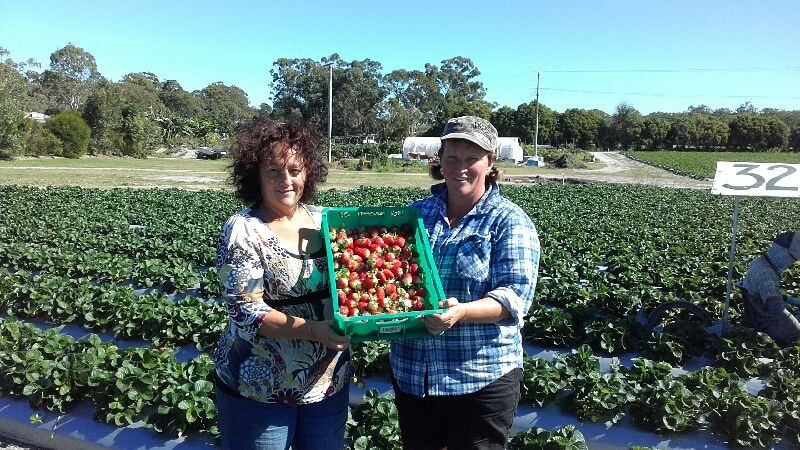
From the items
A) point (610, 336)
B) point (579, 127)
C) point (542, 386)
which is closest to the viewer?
point (542, 386)

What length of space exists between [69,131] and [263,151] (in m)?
47.4

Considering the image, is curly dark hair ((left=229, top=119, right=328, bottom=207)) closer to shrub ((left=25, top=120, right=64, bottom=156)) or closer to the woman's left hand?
the woman's left hand

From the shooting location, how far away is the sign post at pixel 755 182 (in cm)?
570

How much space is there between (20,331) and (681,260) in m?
9.02

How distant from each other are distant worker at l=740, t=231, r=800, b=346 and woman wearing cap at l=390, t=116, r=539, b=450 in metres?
4.35

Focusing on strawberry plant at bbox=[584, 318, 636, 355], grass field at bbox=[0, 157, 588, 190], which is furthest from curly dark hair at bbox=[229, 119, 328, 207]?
grass field at bbox=[0, 157, 588, 190]

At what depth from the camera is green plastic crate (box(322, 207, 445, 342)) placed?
81.5 inches

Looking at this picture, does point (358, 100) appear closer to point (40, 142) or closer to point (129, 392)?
point (40, 142)

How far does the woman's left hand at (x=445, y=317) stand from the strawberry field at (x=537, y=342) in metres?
1.77

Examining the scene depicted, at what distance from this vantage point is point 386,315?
6.81 feet

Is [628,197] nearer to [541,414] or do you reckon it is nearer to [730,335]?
[730,335]

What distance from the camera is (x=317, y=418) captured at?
7.72ft

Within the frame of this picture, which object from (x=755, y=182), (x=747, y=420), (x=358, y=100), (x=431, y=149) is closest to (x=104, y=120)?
(x=431, y=149)

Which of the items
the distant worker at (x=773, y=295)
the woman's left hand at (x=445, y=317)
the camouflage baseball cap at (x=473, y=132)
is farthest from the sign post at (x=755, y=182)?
the woman's left hand at (x=445, y=317)
